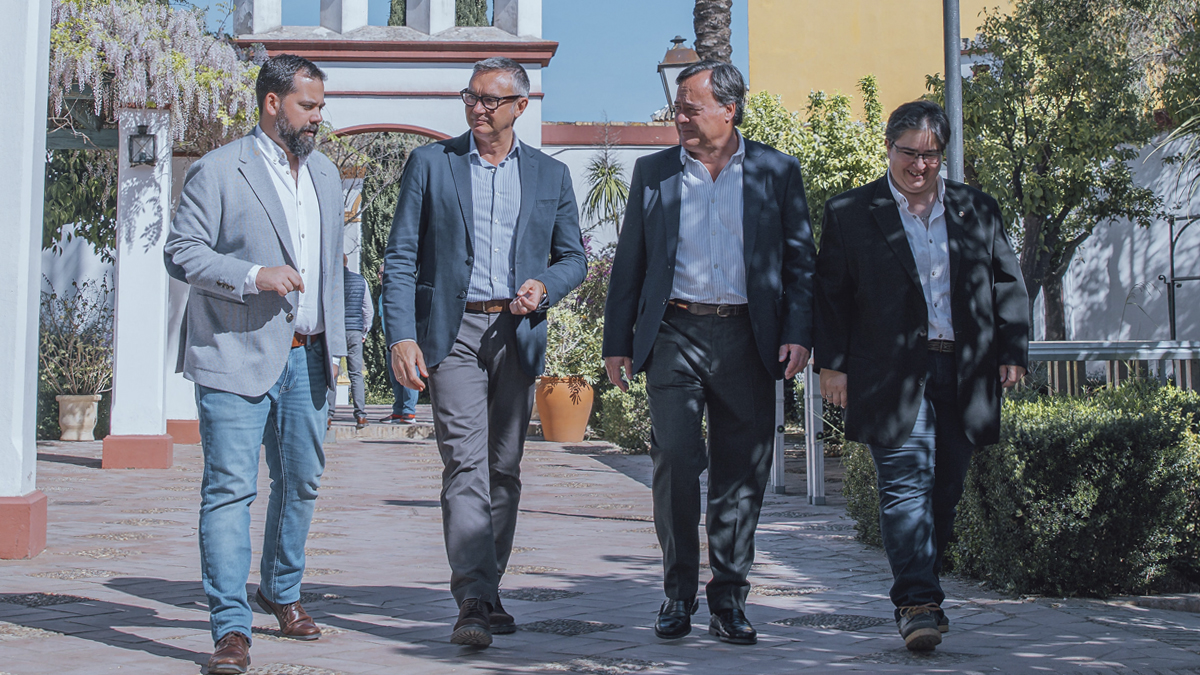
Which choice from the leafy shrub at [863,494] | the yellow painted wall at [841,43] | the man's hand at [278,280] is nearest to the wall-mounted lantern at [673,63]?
the leafy shrub at [863,494]

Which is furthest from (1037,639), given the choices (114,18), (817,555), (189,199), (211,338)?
(114,18)

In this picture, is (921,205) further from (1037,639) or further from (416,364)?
(416,364)

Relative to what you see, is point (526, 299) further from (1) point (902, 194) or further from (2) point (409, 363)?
(1) point (902, 194)

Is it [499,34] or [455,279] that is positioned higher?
[499,34]

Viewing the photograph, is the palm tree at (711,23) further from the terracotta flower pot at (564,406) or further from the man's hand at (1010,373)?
the man's hand at (1010,373)

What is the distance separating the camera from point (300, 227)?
405 centimetres

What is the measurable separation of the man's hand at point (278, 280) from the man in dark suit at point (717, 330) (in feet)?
3.61

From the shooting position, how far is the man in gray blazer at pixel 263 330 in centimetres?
372

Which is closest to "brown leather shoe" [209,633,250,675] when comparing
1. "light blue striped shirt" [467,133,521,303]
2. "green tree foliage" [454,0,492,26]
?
"light blue striped shirt" [467,133,521,303]

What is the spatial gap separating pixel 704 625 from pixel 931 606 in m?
0.82

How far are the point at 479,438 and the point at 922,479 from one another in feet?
4.80

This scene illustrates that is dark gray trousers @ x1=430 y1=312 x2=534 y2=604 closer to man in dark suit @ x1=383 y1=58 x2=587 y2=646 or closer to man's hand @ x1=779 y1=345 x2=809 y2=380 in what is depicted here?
man in dark suit @ x1=383 y1=58 x2=587 y2=646

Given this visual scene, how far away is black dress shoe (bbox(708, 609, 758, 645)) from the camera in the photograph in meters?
3.99

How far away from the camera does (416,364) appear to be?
4.03 metres
